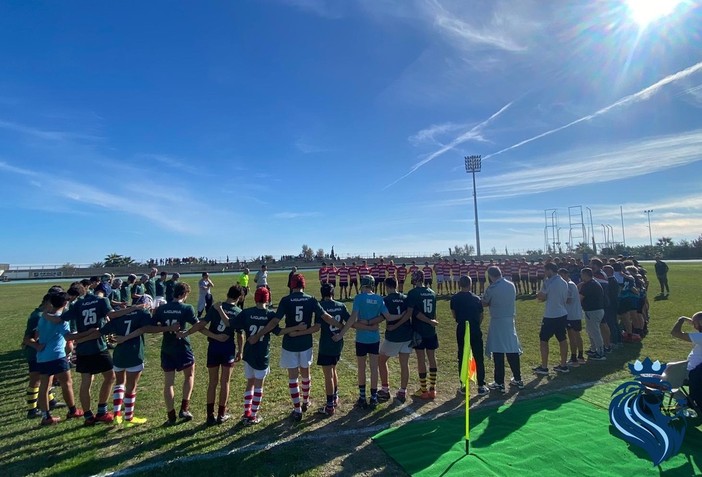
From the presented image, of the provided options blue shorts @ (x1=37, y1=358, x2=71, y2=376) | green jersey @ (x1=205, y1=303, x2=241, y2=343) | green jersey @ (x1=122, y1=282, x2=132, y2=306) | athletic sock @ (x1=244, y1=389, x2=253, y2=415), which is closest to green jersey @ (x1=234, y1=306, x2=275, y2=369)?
green jersey @ (x1=205, y1=303, x2=241, y2=343)

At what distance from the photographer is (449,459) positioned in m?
4.30

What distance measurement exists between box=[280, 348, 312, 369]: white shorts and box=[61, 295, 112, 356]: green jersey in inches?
109

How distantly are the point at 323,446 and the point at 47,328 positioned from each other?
4.60 m

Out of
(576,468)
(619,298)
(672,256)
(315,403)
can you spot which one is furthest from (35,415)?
(672,256)

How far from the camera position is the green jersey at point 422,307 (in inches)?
252

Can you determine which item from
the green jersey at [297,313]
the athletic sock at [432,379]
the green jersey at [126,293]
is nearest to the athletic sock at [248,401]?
the green jersey at [297,313]

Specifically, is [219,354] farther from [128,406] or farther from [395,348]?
[395,348]

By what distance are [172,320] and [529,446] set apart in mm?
5189

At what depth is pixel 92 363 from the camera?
18.1ft

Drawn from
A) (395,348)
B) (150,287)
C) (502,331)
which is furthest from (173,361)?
(150,287)

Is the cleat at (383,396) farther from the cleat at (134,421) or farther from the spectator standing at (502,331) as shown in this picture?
the cleat at (134,421)

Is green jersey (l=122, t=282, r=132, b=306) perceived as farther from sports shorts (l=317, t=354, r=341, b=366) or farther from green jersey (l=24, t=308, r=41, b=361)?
sports shorts (l=317, t=354, r=341, b=366)

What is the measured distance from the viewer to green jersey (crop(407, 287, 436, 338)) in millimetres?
6402

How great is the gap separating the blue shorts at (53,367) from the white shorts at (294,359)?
3.37 m
